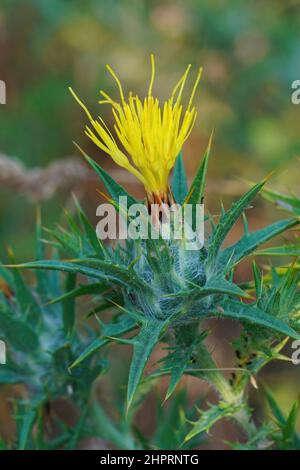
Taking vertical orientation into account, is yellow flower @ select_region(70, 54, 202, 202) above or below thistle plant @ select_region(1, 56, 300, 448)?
above

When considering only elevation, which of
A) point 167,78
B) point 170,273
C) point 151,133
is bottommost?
point 170,273

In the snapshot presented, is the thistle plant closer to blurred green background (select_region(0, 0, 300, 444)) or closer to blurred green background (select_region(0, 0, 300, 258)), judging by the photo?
blurred green background (select_region(0, 0, 300, 444))

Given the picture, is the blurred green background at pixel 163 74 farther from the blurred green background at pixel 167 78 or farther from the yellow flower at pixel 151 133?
the yellow flower at pixel 151 133

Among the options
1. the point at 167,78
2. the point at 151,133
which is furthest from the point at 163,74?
the point at 151,133

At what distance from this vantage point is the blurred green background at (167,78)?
406 cm

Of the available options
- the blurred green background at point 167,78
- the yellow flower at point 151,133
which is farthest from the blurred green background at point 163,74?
the yellow flower at point 151,133

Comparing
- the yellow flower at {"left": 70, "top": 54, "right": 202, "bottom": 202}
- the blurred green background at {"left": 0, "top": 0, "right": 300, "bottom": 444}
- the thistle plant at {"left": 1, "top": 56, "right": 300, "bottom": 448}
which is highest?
the blurred green background at {"left": 0, "top": 0, "right": 300, "bottom": 444}

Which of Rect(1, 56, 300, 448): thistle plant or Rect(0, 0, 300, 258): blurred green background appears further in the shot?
Rect(0, 0, 300, 258): blurred green background

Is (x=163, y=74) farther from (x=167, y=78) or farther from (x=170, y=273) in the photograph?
(x=170, y=273)

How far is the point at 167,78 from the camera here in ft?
14.0

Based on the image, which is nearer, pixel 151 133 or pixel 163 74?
pixel 151 133

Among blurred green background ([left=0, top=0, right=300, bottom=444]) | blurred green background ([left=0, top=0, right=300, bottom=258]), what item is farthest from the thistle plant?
blurred green background ([left=0, top=0, right=300, bottom=258])

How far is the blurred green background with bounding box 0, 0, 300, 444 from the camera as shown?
406 cm

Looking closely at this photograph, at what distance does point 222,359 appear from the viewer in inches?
152
